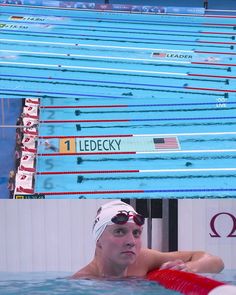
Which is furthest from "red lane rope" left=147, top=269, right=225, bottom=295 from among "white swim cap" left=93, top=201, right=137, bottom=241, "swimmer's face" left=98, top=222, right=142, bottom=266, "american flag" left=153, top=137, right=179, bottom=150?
"american flag" left=153, top=137, right=179, bottom=150

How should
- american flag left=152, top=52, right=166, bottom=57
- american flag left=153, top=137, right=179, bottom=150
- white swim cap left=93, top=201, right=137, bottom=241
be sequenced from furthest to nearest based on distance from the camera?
american flag left=152, top=52, right=166, bottom=57 < american flag left=153, top=137, right=179, bottom=150 < white swim cap left=93, top=201, right=137, bottom=241

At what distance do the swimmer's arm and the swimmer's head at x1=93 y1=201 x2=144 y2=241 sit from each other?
233 millimetres

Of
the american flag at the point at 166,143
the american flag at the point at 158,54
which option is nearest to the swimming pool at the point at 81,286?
the american flag at the point at 166,143

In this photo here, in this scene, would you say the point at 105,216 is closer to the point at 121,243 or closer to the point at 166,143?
the point at 121,243

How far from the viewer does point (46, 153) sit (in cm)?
A: 421

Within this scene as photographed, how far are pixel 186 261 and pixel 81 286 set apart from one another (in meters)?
0.51

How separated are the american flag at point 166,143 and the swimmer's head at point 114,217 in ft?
6.36

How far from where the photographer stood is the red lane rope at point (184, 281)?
1.54m

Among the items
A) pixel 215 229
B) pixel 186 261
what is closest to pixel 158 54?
pixel 215 229

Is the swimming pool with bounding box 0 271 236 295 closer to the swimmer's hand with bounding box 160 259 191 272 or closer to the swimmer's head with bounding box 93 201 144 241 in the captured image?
the swimmer's hand with bounding box 160 259 191 272

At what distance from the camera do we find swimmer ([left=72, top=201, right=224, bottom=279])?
2.19m

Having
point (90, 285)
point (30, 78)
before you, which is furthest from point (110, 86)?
point (90, 285)

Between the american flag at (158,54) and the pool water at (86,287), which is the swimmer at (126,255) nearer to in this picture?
the pool water at (86,287)

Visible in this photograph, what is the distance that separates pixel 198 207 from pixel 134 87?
2793mm
